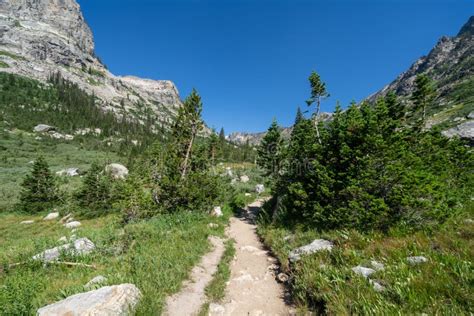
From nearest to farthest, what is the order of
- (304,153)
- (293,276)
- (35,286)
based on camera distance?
(35,286)
(293,276)
(304,153)

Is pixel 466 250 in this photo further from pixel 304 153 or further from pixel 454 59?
pixel 454 59

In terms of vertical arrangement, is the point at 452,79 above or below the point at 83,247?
above

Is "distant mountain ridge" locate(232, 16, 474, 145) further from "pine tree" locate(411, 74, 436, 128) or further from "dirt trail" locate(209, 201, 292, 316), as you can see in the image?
"dirt trail" locate(209, 201, 292, 316)

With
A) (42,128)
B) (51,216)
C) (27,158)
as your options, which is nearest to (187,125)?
(51,216)

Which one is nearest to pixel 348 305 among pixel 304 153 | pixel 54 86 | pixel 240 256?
pixel 240 256

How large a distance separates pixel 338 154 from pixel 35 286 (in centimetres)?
1207

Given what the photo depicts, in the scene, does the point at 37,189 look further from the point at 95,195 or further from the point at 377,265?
the point at 377,265

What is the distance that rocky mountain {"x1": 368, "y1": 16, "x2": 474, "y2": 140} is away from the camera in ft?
192

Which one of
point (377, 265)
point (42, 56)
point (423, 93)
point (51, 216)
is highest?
point (42, 56)

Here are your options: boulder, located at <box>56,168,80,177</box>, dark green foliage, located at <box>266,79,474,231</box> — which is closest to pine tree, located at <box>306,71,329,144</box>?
dark green foliage, located at <box>266,79,474,231</box>

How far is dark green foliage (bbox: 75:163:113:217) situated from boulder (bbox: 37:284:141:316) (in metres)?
22.4

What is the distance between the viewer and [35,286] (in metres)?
5.73

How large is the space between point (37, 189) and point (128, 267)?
97.6 ft

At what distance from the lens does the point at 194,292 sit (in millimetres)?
6398
